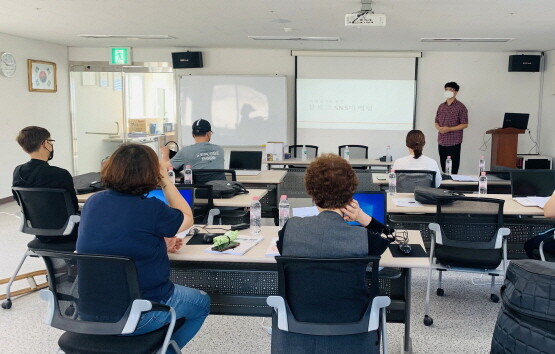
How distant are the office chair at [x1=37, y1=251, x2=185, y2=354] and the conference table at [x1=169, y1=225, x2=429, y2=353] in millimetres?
729

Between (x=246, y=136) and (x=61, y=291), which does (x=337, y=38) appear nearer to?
(x=246, y=136)

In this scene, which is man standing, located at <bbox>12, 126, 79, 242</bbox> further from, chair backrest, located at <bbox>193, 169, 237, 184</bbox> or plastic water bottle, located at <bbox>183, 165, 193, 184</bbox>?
chair backrest, located at <bbox>193, 169, 237, 184</bbox>

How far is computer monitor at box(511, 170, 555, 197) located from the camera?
4434mm

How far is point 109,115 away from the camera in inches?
412

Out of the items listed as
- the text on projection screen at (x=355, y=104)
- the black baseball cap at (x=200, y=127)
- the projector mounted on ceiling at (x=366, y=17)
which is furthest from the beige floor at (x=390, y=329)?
the text on projection screen at (x=355, y=104)

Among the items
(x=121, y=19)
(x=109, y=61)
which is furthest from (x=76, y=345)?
(x=109, y=61)

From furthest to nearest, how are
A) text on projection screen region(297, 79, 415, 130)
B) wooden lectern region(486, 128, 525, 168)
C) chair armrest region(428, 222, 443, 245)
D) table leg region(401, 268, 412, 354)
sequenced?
text on projection screen region(297, 79, 415, 130) < wooden lectern region(486, 128, 525, 168) < chair armrest region(428, 222, 443, 245) < table leg region(401, 268, 412, 354)

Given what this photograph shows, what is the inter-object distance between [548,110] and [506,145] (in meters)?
1.22

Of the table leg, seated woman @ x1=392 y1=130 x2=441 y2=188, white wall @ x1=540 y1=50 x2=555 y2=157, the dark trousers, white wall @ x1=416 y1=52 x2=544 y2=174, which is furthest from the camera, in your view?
white wall @ x1=416 y1=52 x2=544 y2=174

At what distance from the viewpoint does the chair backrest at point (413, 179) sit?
481cm

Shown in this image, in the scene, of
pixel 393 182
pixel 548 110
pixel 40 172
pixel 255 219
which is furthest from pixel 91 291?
pixel 548 110

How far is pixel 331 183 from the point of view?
2.24m

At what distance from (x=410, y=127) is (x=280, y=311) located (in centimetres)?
822

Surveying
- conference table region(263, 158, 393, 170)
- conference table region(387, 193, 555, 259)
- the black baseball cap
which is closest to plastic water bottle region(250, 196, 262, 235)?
conference table region(387, 193, 555, 259)
